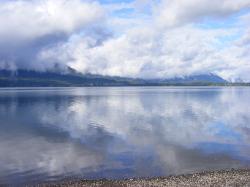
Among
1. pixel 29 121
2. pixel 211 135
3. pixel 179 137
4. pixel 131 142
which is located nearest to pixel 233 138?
pixel 211 135


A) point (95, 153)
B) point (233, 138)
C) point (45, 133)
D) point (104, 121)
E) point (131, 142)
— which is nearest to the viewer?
point (95, 153)

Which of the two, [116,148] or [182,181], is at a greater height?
[182,181]

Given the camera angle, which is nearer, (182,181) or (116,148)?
(182,181)

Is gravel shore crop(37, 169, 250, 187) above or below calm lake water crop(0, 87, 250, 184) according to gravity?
above

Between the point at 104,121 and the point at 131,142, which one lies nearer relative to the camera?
the point at 131,142

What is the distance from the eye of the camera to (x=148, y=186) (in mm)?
40094

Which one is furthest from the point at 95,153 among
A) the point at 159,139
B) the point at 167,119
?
the point at 167,119

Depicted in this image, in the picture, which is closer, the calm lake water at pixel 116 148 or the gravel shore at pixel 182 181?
the gravel shore at pixel 182 181

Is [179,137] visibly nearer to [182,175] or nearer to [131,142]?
[131,142]

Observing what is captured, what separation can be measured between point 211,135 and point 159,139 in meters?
12.3

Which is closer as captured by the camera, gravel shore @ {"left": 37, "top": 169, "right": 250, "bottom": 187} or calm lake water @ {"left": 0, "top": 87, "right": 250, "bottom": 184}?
gravel shore @ {"left": 37, "top": 169, "right": 250, "bottom": 187}

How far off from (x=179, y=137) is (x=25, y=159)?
106 feet

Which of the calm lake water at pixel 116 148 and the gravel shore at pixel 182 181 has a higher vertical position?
the gravel shore at pixel 182 181

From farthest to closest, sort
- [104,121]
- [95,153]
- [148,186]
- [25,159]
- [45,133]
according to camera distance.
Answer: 1. [104,121]
2. [45,133]
3. [95,153]
4. [25,159]
5. [148,186]
